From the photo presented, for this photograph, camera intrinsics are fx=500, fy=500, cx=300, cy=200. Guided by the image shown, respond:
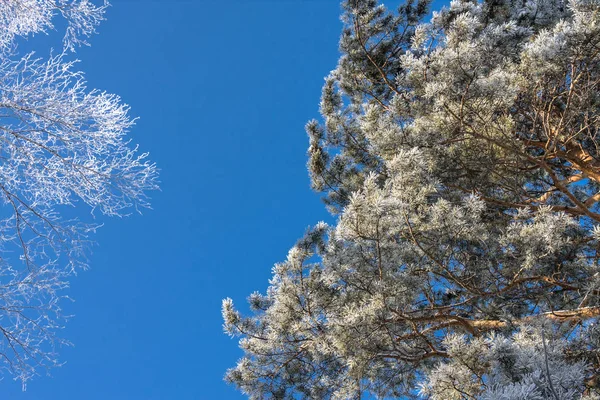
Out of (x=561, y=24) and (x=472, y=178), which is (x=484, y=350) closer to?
(x=472, y=178)

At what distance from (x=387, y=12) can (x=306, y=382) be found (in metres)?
5.61

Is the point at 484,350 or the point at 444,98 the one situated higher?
the point at 444,98

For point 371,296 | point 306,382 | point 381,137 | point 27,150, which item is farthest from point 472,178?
point 27,150

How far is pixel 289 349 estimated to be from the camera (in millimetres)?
6098

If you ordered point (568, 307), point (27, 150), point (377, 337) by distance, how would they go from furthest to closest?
point (568, 307) → point (377, 337) → point (27, 150)

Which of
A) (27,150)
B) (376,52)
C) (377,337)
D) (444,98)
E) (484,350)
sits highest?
(376,52)

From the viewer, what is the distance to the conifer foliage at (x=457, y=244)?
4379mm

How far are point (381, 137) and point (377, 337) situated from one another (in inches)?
88.4

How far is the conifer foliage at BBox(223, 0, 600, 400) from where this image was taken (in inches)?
172

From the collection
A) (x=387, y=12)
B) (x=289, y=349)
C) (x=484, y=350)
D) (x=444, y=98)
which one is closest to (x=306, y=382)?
(x=289, y=349)

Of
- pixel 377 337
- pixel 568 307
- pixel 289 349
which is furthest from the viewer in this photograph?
pixel 289 349

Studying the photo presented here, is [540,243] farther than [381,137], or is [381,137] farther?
[381,137]

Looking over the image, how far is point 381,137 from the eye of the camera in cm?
575

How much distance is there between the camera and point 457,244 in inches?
209
